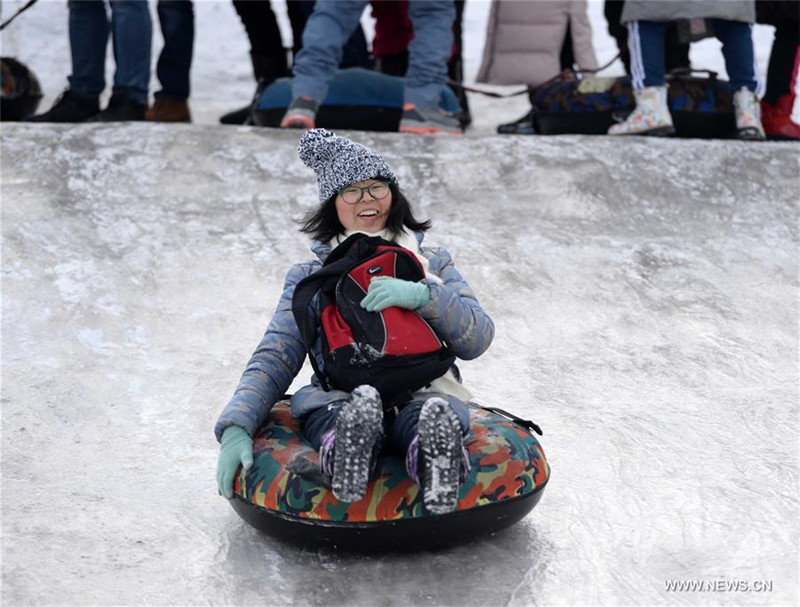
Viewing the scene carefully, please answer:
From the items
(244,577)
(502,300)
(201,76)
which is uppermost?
(244,577)

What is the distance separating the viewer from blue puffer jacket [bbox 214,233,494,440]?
2.47 metres

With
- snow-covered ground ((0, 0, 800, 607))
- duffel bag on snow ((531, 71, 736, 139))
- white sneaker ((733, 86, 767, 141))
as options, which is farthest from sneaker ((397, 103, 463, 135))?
white sneaker ((733, 86, 767, 141))

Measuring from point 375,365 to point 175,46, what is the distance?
12.5 ft

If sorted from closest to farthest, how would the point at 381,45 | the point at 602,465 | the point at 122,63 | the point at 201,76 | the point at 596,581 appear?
1. the point at 596,581
2. the point at 602,465
3. the point at 122,63
4. the point at 381,45
5. the point at 201,76

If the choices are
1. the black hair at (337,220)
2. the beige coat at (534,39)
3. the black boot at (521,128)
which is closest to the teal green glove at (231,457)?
the black hair at (337,220)

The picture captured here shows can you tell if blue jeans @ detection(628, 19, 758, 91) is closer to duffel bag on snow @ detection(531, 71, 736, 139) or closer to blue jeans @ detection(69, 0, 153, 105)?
duffel bag on snow @ detection(531, 71, 736, 139)

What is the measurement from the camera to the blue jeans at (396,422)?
2.38 meters

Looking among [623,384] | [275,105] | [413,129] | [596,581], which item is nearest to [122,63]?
[275,105]

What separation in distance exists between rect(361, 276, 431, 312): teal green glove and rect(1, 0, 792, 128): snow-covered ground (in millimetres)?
4980

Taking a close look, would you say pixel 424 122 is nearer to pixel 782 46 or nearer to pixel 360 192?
pixel 782 46

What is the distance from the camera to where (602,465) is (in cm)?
292

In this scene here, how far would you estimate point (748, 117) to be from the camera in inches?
219

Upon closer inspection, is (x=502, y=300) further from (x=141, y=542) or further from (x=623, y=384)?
(x=141, y=542)

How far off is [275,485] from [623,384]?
1.46 meters
